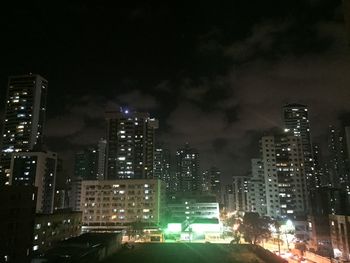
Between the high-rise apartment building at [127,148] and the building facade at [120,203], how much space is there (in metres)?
39.3

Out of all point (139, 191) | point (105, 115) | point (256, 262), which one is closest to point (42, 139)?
point (105, 115)

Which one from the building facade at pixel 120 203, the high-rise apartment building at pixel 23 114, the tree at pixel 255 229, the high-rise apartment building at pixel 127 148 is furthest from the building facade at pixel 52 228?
the high-rise apartment building at pixel 23 114

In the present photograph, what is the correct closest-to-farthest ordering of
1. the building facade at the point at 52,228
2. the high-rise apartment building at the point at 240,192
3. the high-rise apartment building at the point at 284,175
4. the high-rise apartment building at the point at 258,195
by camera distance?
the building facade at the point at 52,228
the high-rise apartment building at the point at 284,175
the high-rise apartment building at the point at 258,195
the high-rise apartment building at the point at 240,192

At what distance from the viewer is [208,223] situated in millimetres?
90688

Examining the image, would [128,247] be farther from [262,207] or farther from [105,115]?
[105,115]

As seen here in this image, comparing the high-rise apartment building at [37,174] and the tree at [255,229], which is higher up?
the high-rise apartment building at [37,174]

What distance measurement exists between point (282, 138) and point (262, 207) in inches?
1170

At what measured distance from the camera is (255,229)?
81812 millimetres

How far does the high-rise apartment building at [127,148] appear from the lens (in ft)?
486

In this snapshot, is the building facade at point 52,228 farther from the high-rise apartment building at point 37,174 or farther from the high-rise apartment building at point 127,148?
the high-rise apartment building at point 127,148

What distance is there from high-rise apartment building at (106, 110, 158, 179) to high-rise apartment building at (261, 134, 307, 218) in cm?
5246

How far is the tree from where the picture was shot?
264 feet

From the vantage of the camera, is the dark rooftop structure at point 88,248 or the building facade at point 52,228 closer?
the dark rooftop structure at point 88,248

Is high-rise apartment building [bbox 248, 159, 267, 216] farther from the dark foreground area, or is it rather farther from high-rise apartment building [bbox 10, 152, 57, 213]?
high-rise apartment building [bbox 10, 152, 57, 213]
